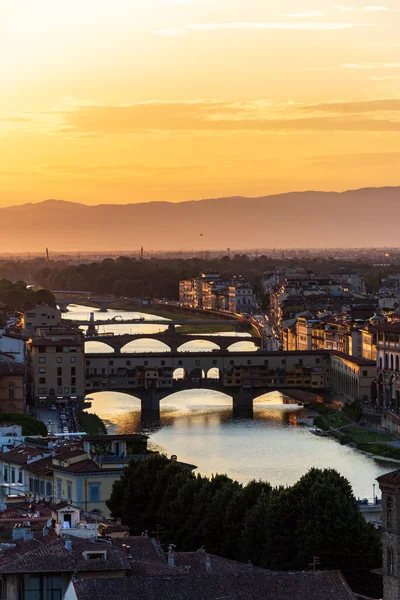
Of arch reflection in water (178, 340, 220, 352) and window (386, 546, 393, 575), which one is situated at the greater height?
arch reflection in water (178, 340, 220, 352)

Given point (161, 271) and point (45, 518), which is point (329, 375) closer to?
point (45, 518)

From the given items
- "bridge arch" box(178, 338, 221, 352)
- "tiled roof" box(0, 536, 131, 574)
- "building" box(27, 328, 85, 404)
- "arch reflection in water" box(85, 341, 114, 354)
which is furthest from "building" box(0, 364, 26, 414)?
"bridge arch" box(178, 338, 221, 352)

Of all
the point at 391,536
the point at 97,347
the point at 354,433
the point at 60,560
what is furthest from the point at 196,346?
the point at 60,560

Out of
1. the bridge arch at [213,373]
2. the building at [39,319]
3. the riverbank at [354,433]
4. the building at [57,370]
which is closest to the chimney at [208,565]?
the riverbank at [354,433]

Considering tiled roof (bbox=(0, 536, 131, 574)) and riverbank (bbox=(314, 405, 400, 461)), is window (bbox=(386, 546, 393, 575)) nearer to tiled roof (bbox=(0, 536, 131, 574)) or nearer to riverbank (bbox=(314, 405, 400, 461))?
tiled roof (bbox=(0, 536, 131, 574))

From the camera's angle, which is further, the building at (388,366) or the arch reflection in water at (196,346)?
the arch reflection in water at (196,346)

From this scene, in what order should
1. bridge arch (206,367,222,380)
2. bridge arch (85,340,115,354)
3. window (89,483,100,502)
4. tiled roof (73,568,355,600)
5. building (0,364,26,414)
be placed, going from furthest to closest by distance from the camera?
bridge arch (85,340,115,354)
bridge arch (206,367,222,380)
building (0,364,26,414)
window (89,483,100,502)
tiled roof (73,568,355,600)

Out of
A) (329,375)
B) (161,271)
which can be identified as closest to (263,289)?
(161,271)

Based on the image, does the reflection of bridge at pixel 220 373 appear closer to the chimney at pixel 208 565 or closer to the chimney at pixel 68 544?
the chimney at pixel 208 565
